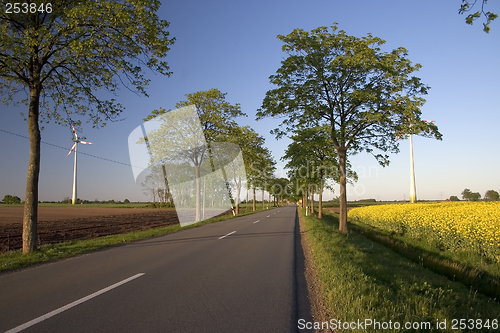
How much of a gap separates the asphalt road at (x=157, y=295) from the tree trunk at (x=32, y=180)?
2.55 metres

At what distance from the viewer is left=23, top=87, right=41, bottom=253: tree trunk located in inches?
394

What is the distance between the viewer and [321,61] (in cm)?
1315

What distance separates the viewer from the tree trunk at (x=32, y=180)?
1000 cm

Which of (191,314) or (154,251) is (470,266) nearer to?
(191,314)

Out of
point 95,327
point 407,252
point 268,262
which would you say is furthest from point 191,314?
point 407,252

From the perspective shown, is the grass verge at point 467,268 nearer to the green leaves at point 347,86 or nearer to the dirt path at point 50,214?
the green leaves at point 347,86

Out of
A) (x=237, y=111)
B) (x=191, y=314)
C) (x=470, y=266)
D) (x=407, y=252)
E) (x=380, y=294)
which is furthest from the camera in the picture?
(x=237, y=111)

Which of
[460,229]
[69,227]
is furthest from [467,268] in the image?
[69,227]

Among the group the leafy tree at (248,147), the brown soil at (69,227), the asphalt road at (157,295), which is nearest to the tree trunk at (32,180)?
the asphalt road at (157,295)

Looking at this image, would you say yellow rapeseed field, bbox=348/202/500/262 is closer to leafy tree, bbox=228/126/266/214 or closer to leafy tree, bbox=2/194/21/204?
leafy tree, bbox=228/126/266/214

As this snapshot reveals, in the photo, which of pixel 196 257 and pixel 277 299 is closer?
pixel 277 299

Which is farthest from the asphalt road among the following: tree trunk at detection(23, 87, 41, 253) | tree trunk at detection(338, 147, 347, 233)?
tree trunk at detection(338, 147, 347, 233)

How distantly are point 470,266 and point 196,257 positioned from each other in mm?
8894

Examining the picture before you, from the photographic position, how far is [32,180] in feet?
33.0
